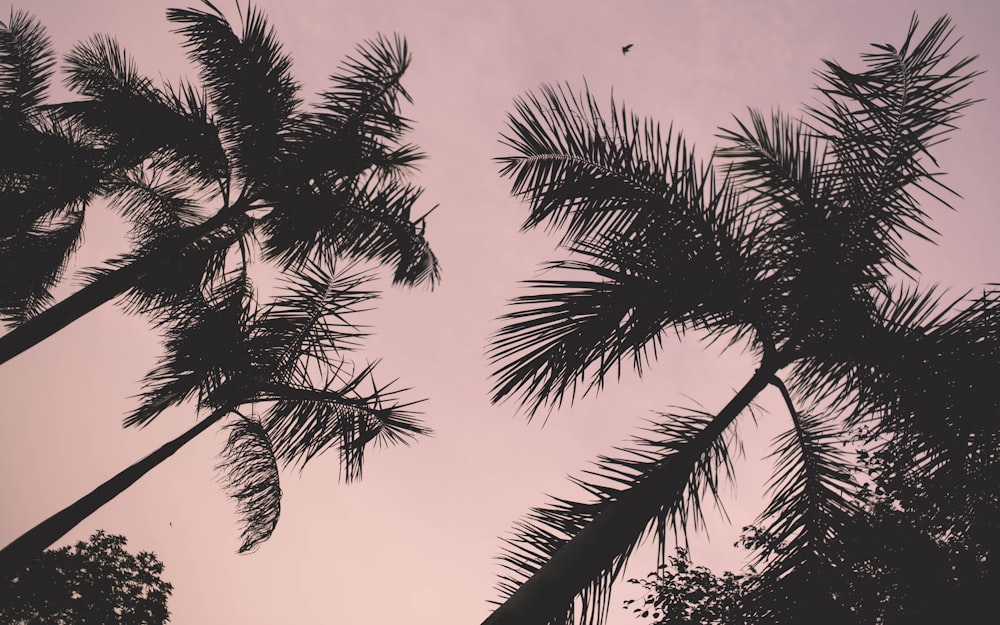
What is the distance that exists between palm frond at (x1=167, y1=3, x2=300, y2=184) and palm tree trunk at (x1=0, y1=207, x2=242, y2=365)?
100 cm

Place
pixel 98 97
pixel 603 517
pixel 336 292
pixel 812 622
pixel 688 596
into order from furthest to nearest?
pixel 688 596 → pixel 98 97 → pixel 336 292 → pixel 812 622 → pixel 603 517

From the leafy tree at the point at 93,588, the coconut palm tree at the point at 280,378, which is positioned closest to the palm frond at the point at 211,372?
the coconut palm tree at the point at 280,378

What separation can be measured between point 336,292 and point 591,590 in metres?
4.23

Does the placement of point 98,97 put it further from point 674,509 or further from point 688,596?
point 688,596

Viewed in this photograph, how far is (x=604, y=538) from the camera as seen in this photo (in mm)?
2305

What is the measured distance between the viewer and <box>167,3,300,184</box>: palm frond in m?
5.65

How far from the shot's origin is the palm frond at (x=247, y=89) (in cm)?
565

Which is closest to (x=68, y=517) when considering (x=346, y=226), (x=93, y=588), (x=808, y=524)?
(x=346, y=226)

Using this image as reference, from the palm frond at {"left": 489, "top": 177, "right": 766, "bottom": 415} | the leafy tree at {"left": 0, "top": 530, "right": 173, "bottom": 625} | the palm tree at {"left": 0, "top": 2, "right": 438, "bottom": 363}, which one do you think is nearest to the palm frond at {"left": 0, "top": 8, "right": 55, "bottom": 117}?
the palm tree at {"left": 0, "top": 2, "right": 438, "bottom": 363}

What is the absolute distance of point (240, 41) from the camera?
5746mm

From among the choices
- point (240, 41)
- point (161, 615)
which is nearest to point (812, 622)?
point (240, 41)

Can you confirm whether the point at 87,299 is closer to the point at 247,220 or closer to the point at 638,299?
the point at 247,220

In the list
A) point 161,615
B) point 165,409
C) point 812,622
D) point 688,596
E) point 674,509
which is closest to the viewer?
point 812,622

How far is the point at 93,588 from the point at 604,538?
20.6 meters
